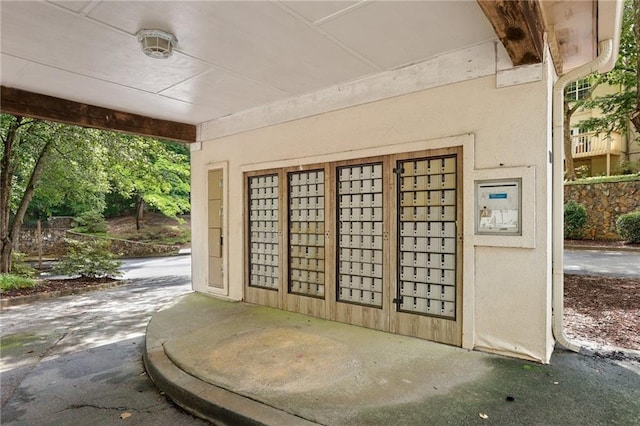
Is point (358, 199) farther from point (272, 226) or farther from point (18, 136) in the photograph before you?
point (18, 136)

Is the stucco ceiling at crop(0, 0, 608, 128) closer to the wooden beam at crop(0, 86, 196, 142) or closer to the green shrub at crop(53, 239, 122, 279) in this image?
the wooden beam at crop(0, 86, 196, 142)

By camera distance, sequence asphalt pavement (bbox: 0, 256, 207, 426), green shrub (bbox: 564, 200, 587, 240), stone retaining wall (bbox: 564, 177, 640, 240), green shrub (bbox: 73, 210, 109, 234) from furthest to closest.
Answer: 1. green shrub (bbox: 73, 210, 109, 234)
2. green shrub (bbox: 564, 200, 587, 240)
3. stone retaining wall (bbox: 564, 177, 640, 240)
4. asphalt pavement (bbox: 0, 256, 207, 426)

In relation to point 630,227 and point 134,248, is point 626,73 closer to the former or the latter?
point 630,227

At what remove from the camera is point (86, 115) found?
5.31m

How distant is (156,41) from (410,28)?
7.59ft

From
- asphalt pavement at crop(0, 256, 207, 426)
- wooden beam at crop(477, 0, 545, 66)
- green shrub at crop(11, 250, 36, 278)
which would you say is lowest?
asphalt pavement at crop(0, 256, 207, 426)

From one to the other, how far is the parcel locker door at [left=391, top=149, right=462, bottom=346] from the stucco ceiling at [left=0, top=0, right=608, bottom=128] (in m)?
1.21

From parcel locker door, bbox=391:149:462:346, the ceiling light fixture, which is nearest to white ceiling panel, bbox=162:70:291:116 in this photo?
the ceiling light fixture

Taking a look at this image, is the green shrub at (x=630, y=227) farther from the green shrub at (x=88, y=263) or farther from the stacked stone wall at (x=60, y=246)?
the stacked stone wall at (x=60, y=246)

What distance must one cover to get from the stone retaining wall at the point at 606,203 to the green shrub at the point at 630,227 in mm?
1006

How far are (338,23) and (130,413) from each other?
3597mm

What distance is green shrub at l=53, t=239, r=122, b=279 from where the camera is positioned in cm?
890

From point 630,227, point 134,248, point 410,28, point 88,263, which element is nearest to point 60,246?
point 134,248

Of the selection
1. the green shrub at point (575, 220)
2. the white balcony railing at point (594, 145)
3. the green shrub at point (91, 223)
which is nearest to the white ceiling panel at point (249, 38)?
the green shrub at point (575, 220)
